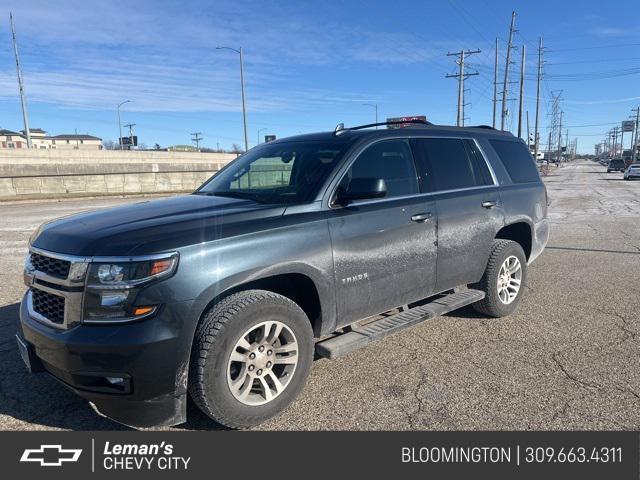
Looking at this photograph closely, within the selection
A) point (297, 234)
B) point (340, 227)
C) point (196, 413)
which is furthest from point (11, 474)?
point (340, 227)

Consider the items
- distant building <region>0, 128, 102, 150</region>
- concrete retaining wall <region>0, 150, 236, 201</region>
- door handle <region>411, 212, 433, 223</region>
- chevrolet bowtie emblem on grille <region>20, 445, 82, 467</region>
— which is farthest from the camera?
distant building <region>0, 128, 102, 150</region>

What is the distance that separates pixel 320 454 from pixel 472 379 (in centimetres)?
149

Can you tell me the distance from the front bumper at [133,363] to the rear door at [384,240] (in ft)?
4.08

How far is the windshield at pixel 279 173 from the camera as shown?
3656 mm

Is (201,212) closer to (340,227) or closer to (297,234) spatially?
(297,234)

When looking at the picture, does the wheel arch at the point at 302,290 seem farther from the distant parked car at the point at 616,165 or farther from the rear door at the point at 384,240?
the distant parked car at the point at 616,165

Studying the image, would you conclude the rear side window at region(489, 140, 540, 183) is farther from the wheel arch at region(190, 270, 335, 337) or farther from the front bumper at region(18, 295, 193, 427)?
the front bumper at region(18, 295, 193, 427)

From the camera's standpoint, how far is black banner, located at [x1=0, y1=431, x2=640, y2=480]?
8.93 ft

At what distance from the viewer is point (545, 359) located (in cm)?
407

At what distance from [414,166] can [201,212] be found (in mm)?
1966

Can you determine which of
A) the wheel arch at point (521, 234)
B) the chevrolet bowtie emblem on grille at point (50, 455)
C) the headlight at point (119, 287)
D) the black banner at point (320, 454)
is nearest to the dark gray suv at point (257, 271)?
the headlight at point (119, 287)

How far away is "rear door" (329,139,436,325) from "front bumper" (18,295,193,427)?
124 centimetres

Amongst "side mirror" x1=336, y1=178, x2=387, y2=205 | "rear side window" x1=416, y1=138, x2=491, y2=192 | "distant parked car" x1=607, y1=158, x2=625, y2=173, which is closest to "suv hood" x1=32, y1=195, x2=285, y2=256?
"side mirror" x1=336, y1=178, x2=387, y2=205

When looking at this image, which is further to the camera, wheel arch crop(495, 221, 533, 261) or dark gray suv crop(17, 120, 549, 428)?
wheel arch crop(495, 221, 533, 261)
